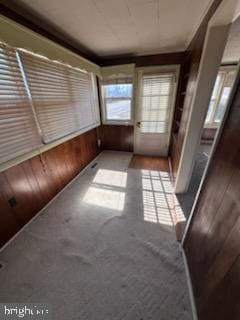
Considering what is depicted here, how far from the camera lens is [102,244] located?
1528 mm

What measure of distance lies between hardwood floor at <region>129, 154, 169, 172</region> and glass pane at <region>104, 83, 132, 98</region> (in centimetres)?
154

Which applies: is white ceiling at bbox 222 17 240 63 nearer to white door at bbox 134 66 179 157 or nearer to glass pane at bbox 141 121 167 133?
white door at bbox 134 66 179 157

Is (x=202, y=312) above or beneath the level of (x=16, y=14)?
beneath

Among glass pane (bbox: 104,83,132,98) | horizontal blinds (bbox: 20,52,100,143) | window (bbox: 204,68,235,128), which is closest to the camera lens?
horizontal blinds (bbox: 20,52,100,143)

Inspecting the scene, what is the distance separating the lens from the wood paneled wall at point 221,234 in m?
0.67

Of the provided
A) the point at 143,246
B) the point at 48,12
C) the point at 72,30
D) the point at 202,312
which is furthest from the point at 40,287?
the point at 72,30

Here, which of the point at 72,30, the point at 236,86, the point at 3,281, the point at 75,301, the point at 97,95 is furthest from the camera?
the point at 97,95

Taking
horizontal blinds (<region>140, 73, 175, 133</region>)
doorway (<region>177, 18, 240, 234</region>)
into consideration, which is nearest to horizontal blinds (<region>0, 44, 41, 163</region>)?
doorway (<region>177, 18, 240, 234</region>)

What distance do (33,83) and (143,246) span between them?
2.31 m

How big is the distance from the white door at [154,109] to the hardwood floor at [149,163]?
9.2 inches

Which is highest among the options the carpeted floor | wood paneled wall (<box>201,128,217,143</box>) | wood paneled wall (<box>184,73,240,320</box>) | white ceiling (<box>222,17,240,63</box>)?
white ceiling (<box>222,17,240,63</box>)

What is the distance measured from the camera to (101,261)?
4.49 ft

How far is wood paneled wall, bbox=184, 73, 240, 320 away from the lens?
67 cm

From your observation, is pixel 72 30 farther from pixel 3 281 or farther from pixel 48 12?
pixel 3 281
